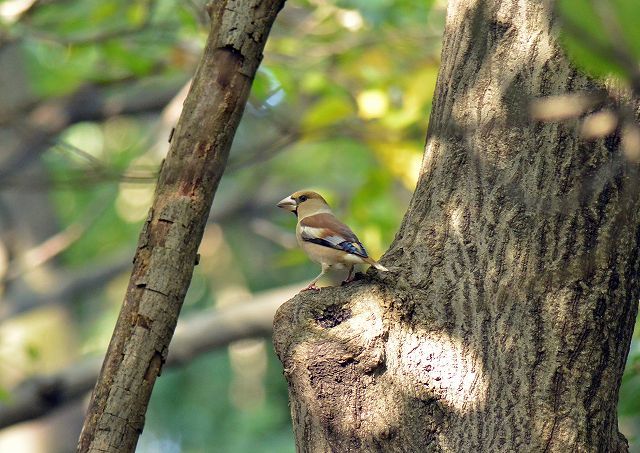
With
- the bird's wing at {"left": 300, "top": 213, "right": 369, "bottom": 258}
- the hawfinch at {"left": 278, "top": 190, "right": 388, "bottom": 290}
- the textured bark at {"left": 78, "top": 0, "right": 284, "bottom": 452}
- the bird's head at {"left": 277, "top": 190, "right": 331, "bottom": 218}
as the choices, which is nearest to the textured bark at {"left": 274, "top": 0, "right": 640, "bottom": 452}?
the textured bark at {"left": 78, "top": 0, "right": 284, "bottom": 452}

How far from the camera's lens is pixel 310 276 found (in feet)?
47.8

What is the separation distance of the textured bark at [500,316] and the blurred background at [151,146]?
1.19 metres

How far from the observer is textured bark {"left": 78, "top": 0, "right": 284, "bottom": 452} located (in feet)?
7.84

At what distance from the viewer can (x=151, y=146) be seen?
7.51 meters

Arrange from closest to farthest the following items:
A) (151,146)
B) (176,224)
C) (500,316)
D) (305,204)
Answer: (500,316) → (176,224) → (305,204) → (151,146)

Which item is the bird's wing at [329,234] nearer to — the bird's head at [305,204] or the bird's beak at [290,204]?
the bird's head at [305,204]

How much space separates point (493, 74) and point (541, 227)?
1.64ft

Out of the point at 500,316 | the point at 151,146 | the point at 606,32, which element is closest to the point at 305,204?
the point at 500,316

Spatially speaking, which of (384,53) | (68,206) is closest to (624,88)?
(384,53)

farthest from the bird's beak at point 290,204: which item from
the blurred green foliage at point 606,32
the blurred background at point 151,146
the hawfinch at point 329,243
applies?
the blurred green foliage at point 606,32

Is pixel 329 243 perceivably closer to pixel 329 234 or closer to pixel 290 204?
pixel 329 234

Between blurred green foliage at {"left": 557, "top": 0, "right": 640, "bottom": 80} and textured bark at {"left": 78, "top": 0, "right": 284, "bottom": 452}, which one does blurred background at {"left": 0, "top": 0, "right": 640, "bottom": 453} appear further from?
blurred green foliage at {"left": 557, "top": 0, "right": 640, "bottom": 80}

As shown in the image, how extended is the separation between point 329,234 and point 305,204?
1016mm

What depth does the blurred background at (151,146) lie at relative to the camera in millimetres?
5633
